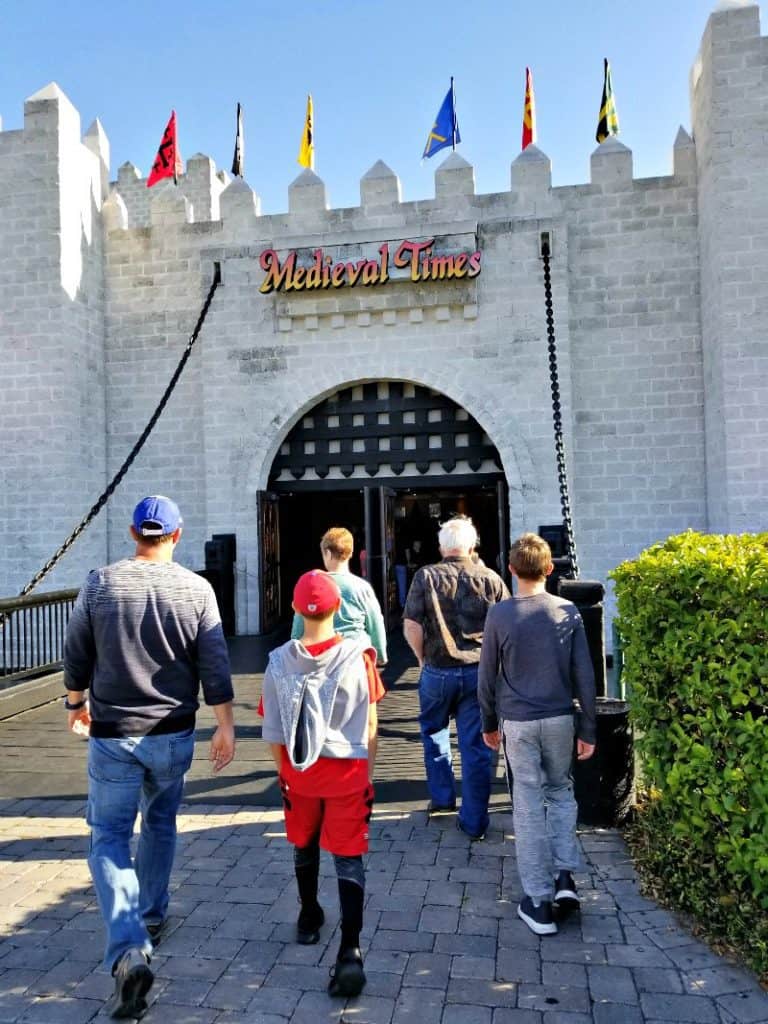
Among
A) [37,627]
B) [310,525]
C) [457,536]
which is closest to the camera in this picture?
[457,536]

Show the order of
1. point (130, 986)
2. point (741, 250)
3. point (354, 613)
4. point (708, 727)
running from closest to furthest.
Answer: point (130, 986)
point (708, 727)
point (354, 613)
point (741, 250)

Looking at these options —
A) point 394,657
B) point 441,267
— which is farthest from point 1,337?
point 394,657

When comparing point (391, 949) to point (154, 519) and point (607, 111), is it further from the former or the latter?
point (607, 111)

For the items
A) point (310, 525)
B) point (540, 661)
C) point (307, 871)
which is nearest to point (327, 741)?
point (307, 871)

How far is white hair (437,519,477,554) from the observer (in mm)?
4633

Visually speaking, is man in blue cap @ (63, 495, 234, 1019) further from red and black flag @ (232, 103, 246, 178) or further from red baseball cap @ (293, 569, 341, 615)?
red and black flag @ (232, 103, 246, 178)

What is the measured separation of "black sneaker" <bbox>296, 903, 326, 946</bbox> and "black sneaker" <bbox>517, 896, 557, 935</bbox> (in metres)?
0.91

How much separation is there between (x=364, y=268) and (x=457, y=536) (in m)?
7.38

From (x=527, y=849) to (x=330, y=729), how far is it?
45.0 inches

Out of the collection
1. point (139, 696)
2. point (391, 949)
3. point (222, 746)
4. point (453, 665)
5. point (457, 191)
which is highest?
point (457, 191)

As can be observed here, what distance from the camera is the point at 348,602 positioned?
452 centimetres

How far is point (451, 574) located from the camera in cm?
454

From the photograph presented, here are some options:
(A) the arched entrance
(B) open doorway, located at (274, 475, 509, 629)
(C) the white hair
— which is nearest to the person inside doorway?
(C) the white hair

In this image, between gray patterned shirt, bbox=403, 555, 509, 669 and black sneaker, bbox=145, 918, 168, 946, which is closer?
black sneaker, bbox=145, 918, 168, 946
